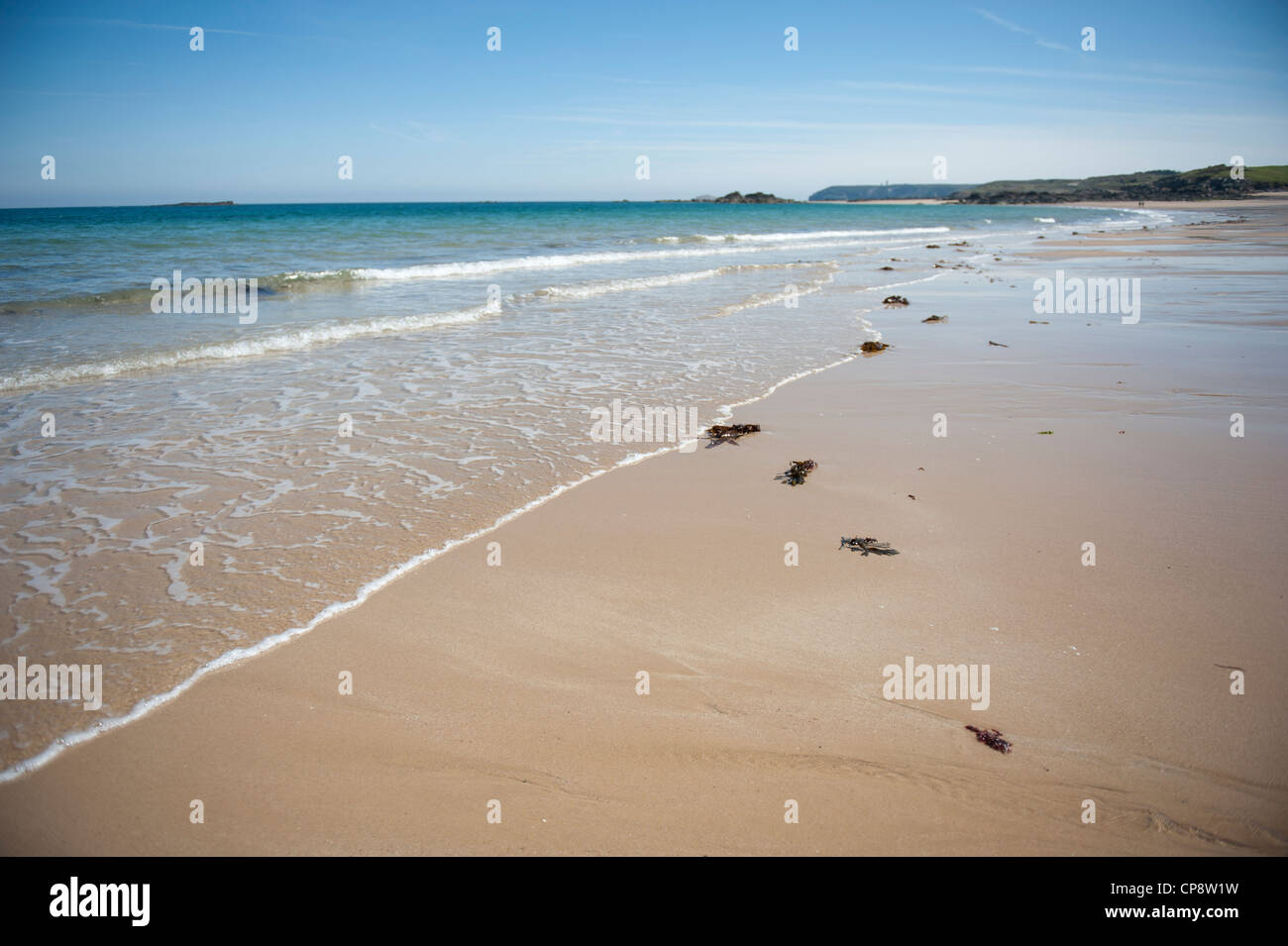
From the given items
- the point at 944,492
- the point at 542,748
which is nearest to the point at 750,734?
the point at 542,748

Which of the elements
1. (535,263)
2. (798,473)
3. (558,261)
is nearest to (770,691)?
(798,473)

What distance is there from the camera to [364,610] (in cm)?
Answer: 368

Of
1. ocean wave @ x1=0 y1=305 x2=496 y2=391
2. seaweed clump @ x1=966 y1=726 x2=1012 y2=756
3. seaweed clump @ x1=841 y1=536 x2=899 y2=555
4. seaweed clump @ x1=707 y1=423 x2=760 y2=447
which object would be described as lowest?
seaweed clump @ x1=966 y1=726 x2=1012 y2=756

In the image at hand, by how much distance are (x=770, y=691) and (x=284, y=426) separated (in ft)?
18.4

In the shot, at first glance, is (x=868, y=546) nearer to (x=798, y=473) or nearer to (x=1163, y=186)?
(x=798, y=473)

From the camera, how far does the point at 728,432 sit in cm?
638

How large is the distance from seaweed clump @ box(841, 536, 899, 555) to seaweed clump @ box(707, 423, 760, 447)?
6.88ft

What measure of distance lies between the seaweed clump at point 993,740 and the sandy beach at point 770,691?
3 centimetres

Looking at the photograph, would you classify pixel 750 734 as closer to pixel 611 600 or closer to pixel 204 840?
pixel 611 600

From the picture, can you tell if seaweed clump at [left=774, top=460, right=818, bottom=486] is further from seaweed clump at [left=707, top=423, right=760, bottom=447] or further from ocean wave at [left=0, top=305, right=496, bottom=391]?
ocean wave at [left=0, top=305, right=496, bottom=391]

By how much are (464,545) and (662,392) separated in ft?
13.0

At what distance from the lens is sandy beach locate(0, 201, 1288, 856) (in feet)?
7.88

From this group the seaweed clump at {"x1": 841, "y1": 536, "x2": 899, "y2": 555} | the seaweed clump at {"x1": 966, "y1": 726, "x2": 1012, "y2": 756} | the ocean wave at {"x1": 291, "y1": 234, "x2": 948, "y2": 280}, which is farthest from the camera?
the ocean wave at {"x1": 291, "y1": 234, "x2": 948, "y2": 280}

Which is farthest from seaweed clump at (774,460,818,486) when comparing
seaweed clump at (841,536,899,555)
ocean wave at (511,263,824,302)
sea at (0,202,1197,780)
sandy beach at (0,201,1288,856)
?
ocean wave at (511,263,824,302)
